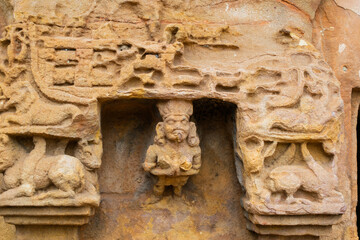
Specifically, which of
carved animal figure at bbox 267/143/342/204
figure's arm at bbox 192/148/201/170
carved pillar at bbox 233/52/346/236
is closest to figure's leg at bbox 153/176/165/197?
figure's arm at bbox 192/148/201/170

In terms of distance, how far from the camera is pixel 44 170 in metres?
2.82

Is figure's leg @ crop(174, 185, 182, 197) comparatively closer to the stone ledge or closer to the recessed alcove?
the recessed alcove

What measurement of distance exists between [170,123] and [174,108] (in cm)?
11

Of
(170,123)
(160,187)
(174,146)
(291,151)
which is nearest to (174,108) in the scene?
(170,123)

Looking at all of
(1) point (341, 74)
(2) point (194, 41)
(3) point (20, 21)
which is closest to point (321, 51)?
(1) point (341, 74)

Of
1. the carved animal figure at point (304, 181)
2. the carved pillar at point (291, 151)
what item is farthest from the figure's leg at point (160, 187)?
the carved animal figure at point (304, 181)

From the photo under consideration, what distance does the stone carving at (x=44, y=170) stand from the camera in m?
2.78

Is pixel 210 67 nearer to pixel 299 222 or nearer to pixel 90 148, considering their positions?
pixel 90 148

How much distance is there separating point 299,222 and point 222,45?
1.42 metres

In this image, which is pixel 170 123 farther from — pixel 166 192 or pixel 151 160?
pixel 166 192

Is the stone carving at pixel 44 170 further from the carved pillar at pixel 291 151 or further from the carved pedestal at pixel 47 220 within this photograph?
the carved pillar at pixel 291 151

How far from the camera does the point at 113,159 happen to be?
339 cm

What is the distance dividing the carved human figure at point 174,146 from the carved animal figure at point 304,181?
57cm

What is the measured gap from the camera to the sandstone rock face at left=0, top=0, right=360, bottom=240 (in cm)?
291
